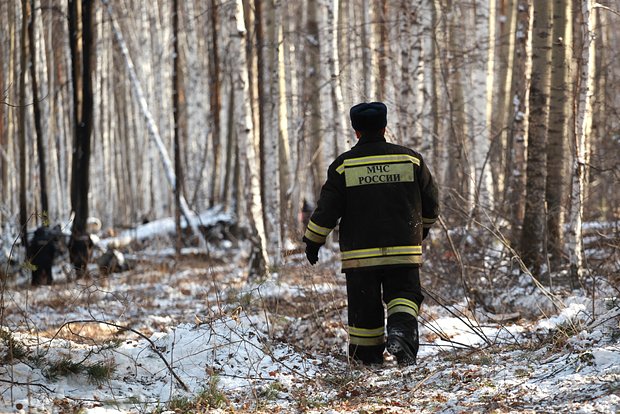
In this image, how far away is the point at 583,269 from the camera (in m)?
7.52

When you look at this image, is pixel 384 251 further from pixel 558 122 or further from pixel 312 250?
pixel 558 122

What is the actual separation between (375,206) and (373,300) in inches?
26.5

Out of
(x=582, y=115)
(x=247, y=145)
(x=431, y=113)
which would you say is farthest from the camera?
(x=247, y=145)

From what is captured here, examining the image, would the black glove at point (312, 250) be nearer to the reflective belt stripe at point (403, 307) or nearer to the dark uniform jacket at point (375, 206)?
the dark uniform jacket at point (375, 206)

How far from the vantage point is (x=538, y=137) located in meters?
8.55

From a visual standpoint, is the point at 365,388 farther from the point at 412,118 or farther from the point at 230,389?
the point at 412,118

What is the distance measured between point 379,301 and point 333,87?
7.35m

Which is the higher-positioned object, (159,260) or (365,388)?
(365,388)

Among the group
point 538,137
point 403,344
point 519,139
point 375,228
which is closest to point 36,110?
point 519,139

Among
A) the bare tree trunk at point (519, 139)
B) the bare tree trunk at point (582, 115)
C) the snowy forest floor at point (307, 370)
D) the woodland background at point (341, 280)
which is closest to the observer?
the snowy forest floor at point (307, 370)

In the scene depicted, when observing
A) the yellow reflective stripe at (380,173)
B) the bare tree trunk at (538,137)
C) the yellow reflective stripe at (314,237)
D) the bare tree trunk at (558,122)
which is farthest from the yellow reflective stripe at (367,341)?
the bare tree trunk at (558,122)

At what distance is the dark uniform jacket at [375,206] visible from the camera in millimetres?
5266

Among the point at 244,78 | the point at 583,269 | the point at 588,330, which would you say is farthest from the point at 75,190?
the point at 588,330

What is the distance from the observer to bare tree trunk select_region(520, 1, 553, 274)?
330 inches
